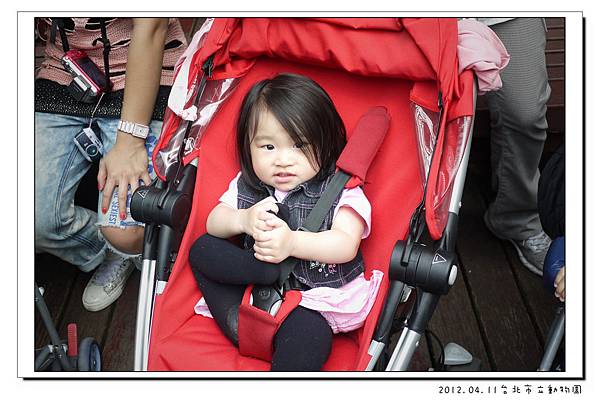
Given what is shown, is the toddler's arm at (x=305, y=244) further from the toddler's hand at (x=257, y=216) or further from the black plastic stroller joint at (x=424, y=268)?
the black plastic stroller joint at (x=424, y=268)

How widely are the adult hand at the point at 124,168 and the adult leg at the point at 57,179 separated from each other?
171mm

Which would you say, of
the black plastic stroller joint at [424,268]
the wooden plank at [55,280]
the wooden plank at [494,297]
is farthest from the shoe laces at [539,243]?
the wooden plank at [55,280]

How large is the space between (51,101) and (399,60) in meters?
1.07

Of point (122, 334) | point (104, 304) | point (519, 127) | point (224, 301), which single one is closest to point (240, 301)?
point (224, 301)

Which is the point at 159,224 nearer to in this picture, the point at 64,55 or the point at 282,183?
the point at 282,183

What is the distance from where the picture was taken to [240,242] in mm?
1900

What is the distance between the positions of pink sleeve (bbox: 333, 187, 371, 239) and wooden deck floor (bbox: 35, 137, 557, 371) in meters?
0.63

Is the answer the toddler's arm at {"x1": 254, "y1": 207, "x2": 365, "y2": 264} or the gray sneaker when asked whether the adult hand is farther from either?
the gray sneaker

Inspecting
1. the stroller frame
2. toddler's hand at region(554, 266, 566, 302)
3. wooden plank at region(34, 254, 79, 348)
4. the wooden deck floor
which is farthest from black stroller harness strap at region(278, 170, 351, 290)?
wooden plank at region(34, 254, 79, 348)

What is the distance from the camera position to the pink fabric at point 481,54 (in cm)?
167

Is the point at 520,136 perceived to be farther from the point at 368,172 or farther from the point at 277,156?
the point at 277,156

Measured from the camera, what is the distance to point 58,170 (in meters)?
2.19
